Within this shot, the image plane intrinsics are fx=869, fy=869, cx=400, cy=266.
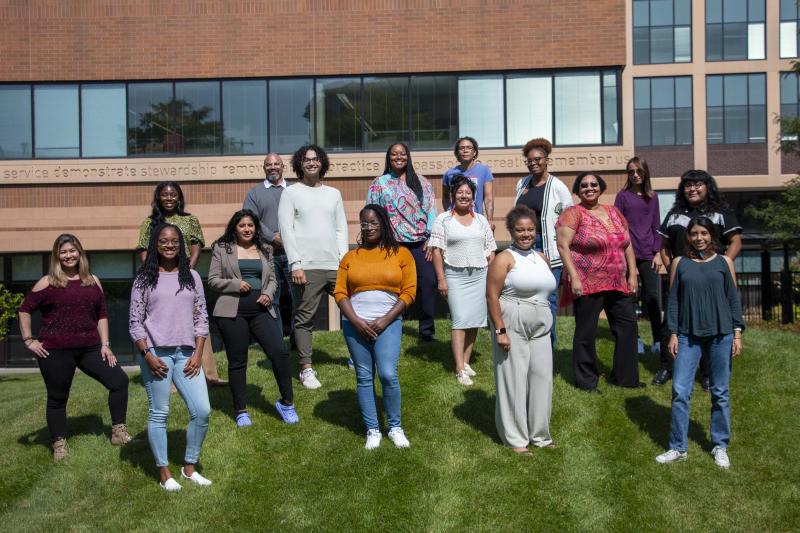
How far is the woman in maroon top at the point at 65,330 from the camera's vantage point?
26.8ft

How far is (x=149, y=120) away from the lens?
20.5m

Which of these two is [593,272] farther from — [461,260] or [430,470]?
[430,470]

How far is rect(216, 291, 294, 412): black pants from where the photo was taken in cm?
830

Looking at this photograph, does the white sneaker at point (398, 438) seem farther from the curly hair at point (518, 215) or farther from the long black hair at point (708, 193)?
the long black hair at point (708, 193)

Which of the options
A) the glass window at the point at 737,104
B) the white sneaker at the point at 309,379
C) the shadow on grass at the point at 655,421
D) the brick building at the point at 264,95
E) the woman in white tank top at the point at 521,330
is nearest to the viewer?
the woman in white tank top at the point at 521,330

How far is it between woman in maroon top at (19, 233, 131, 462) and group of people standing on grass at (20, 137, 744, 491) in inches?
0.6

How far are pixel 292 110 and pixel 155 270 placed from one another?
45.1ft

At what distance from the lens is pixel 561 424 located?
27.1 feet

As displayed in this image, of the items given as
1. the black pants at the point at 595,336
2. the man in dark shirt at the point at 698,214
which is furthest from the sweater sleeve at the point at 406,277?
the man in dark shirt at the point at 698,214

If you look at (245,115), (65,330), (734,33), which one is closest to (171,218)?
(65,330)

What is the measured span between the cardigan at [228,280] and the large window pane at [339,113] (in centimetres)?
1214

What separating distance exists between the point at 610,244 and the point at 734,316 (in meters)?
1.72

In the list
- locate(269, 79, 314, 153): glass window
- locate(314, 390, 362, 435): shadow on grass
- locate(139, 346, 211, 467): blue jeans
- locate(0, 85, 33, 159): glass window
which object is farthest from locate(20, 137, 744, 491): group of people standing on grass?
locate(0, 85, 33, 159): glass window

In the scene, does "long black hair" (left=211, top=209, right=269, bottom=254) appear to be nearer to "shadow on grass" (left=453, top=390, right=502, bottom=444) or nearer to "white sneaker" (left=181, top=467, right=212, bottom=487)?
"white sneaker" (left=181, top=467, right=212, bottom=487)
